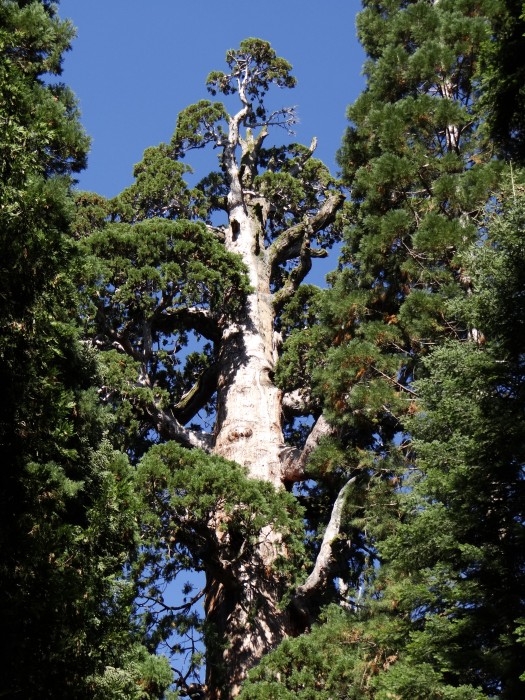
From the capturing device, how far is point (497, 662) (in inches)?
212

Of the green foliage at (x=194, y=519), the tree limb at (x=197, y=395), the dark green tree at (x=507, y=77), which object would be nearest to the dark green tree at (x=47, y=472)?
the green foliage at (x=194, y=519)

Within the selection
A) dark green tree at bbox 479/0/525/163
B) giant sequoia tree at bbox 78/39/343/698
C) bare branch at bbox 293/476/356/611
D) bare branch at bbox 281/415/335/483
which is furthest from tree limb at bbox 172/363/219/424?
dark green tree at bbox 479/0/525/163

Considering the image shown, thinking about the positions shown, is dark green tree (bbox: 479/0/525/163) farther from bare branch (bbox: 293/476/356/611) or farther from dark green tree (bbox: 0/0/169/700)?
bare branch (bbox: 293/476/356/611)

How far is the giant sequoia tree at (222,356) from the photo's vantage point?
9.34 metres

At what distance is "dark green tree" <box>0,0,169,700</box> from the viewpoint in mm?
5191

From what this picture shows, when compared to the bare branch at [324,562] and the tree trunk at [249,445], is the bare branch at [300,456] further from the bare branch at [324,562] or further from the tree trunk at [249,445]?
the bare branch at [324,562]

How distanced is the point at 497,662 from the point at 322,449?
5108 millimetres

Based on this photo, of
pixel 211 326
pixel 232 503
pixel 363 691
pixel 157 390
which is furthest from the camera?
pixel 211 326

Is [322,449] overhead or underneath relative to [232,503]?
overhead

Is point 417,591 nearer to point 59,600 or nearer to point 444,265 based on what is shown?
point 59,600

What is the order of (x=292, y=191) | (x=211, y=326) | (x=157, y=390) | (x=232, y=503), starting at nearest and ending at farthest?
(x=232, y=503) → (x=157, y=390) → (x=211, y=326) → (x=292, y=191)

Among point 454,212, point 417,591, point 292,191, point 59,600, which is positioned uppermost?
point 292,191

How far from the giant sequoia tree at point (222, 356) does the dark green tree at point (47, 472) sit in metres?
2.04

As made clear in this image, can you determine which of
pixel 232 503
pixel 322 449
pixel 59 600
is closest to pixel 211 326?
pixel 322 449
